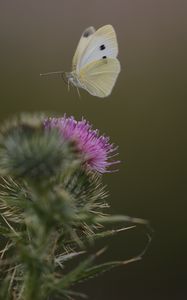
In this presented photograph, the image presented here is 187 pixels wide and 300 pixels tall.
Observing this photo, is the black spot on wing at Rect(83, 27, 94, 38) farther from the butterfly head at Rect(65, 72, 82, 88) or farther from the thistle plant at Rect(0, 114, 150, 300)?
the thistle plant at Rect(0, 114, 150, 300)

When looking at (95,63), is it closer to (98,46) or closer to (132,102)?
(98,46)

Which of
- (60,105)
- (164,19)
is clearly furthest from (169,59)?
(60,105)

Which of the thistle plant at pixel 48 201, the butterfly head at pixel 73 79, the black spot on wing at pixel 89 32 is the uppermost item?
the black spot on wing at pixel 89 32

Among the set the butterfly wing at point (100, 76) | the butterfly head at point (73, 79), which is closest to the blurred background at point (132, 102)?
the butterfly wing at point (100, 76)

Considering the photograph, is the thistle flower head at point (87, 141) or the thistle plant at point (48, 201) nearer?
the thistle plant at point (48, 201)

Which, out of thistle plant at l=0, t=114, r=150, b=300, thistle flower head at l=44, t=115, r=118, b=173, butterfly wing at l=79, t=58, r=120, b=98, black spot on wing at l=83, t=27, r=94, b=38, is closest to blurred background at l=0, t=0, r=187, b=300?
butterfly wing at l=79, t=58, r=120, b=98

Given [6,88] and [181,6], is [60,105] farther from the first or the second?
[181,6]

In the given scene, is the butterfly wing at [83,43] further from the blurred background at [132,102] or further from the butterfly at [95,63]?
the blurred background at [132,102]
